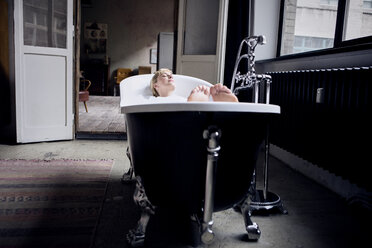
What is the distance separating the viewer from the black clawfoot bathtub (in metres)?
1.05

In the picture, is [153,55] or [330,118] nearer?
[330,118]

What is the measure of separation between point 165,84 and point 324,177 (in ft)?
3.92

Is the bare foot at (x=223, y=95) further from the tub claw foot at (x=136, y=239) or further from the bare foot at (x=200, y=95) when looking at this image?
the tub claw foot at (x=136, y=239)

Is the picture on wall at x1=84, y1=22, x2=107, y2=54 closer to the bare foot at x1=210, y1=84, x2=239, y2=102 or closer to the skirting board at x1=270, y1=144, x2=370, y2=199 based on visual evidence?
the skirting board at x1=270, y1=144, x2=370, y2=199

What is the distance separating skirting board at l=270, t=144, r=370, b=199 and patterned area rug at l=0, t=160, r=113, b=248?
1380mm

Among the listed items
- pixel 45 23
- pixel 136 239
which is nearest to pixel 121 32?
pixel 45 23

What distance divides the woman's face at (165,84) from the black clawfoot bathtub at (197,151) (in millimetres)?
637

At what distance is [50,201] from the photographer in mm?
1664

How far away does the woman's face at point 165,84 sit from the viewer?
1893mm

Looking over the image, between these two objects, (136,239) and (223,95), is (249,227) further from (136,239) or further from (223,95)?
(223,95)

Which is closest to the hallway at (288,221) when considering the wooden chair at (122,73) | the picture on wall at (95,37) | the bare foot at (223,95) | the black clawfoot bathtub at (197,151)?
the black clawfoot bathtub at (197,151)

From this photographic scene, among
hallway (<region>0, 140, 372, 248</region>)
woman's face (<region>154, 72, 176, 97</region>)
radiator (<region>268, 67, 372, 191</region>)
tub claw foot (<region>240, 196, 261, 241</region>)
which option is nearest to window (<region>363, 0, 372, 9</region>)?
radiator (<region>268, 67, 372, 191</region>)

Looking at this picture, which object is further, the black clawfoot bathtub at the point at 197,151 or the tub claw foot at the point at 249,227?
the tub claw foot at the point at 249,227

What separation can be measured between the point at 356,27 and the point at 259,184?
1264mm
